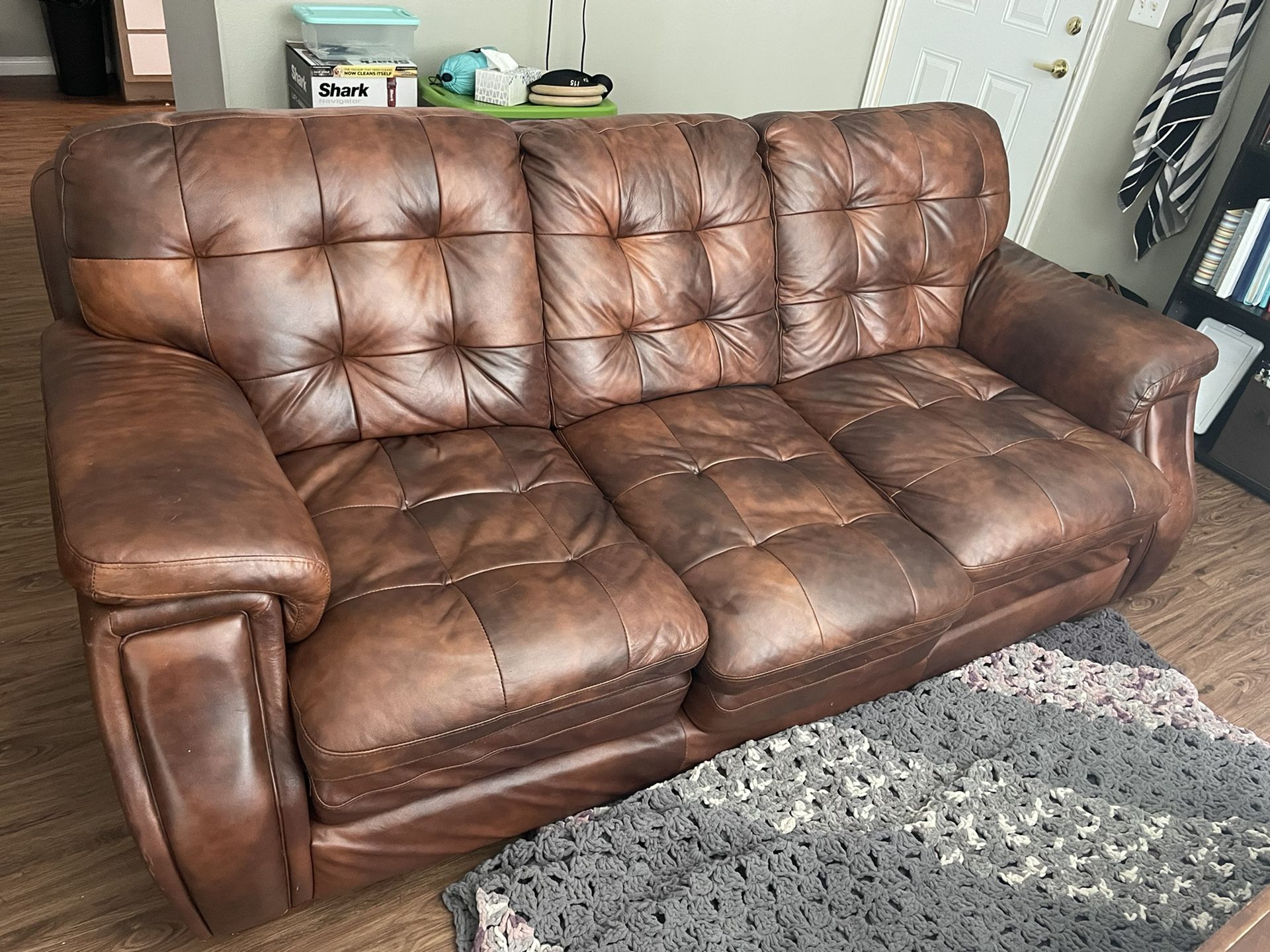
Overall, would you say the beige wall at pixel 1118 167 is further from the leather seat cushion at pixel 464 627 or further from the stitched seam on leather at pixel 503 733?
the stitched seam on leather at pixel 503 733

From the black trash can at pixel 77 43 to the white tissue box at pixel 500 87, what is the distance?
8.49ft

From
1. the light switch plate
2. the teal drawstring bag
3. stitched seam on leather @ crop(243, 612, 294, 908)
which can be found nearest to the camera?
stitched seam on leather @ crop(243, 612, 294, 908)

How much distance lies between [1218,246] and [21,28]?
5.11m

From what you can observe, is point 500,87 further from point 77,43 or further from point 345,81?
point 77,43

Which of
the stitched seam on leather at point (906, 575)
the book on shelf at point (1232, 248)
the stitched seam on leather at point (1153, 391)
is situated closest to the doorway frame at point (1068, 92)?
the book on shelf at point (1232, 248)

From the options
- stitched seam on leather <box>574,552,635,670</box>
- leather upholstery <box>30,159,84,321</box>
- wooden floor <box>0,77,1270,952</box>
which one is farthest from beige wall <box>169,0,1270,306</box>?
stitched seam on leather <box>574,552,635,670</box>

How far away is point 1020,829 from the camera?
174 centimetres

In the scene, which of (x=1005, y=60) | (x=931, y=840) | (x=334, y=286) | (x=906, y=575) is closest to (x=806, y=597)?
(x=906, y=575)

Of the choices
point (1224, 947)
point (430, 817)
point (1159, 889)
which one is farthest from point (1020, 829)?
point (430, 817)

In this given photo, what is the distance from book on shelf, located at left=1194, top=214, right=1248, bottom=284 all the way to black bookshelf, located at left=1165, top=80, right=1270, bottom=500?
1cm

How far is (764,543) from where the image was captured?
1.72 m

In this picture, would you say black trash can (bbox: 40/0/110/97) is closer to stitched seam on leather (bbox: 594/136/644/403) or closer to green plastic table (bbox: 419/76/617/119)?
green plastic table (bbox: 419/76/617/119)

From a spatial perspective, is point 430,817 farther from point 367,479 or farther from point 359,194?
point 359,194

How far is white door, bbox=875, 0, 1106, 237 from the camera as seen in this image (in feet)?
10.5
